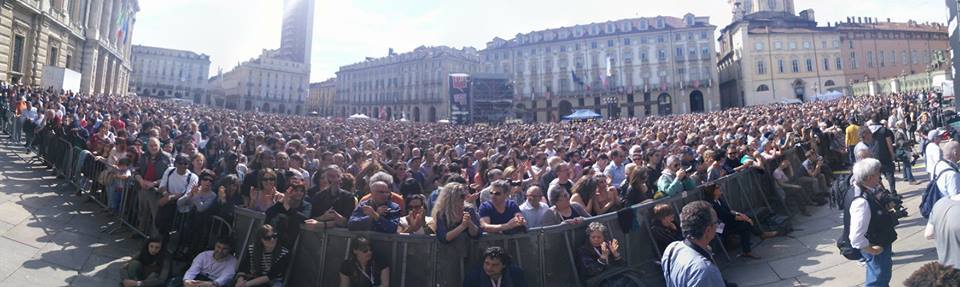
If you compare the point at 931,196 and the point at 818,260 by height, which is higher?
the point at 931,196

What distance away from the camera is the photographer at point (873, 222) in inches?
150

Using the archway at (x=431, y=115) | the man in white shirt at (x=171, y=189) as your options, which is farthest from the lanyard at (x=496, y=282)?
the archway at (x=431, y=115)

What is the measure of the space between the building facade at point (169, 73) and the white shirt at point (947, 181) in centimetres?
11945

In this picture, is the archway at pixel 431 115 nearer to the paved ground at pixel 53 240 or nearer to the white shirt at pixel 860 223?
the paved ground at pixel 53 240

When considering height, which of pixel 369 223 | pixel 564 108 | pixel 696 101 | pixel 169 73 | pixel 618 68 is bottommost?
pixel 369 223

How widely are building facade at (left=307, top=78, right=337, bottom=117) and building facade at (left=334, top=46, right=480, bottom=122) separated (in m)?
16.1

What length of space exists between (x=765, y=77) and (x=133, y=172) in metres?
64.4

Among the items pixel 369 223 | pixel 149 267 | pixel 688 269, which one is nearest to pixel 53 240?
pixel 149 267

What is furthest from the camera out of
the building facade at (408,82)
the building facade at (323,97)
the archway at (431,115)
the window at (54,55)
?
the building facade at (323,97)

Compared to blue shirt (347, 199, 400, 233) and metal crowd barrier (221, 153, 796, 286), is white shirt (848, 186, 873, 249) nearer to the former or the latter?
metal crowd barrier (221, 153, 796, 286)

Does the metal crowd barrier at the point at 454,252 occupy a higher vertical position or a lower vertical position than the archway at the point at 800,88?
lower

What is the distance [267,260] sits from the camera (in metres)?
4.99

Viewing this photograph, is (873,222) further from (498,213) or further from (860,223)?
(498,213)

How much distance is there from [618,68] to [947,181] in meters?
60.0
